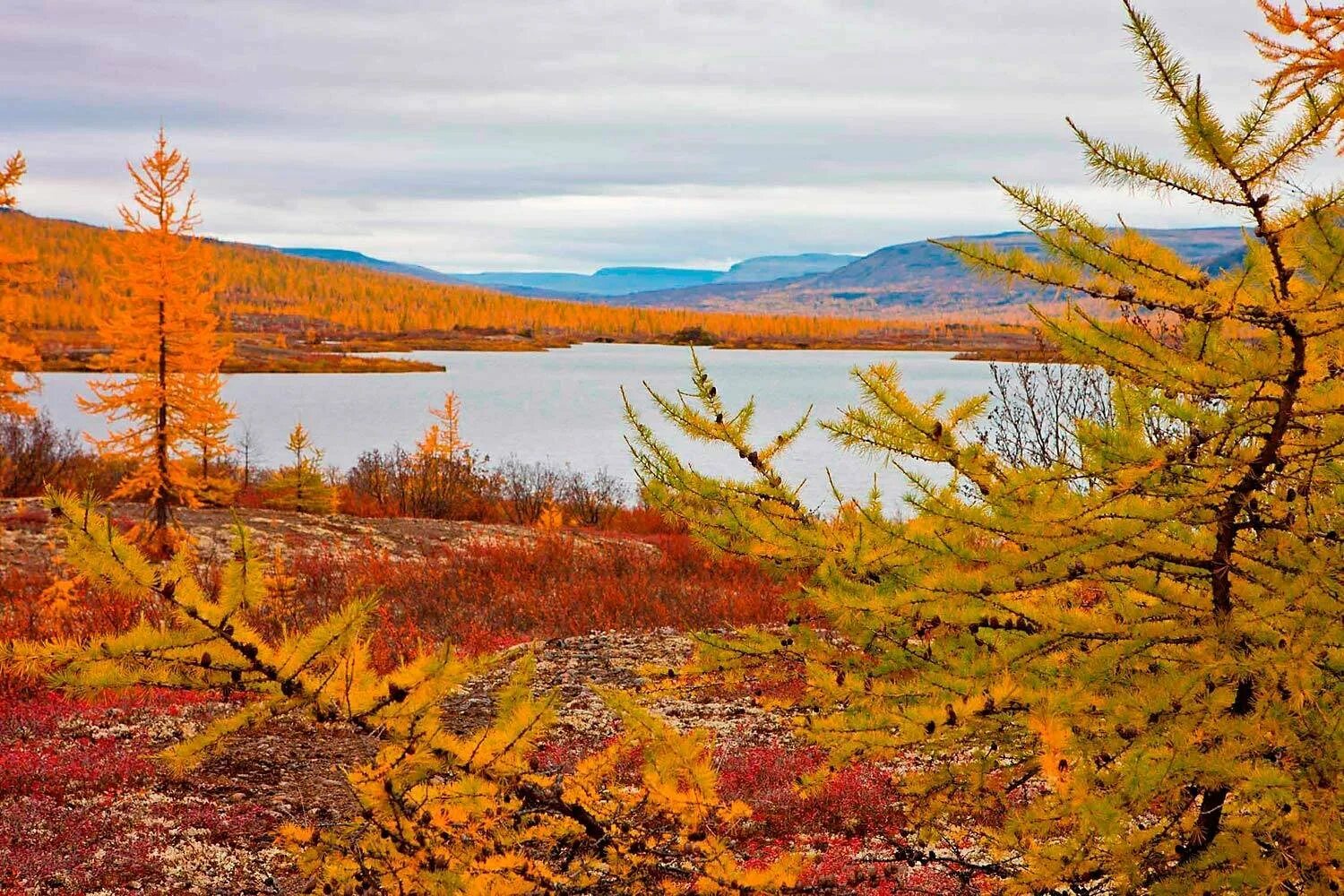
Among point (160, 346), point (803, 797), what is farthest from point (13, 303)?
point (803, 797)

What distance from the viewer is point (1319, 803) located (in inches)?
91.7

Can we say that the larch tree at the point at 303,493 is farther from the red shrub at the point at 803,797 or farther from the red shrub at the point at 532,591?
the red shrub at the point at 803,797

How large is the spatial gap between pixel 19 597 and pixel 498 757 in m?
11.7

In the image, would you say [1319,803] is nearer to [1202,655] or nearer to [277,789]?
[1202,655]

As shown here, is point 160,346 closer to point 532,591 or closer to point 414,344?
point 532,591

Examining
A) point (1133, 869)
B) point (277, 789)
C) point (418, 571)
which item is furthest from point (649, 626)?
point (1133, 869)

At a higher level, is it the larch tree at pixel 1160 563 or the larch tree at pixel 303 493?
the larch tree at pixel 1160 563

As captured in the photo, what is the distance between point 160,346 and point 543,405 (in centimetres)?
4495

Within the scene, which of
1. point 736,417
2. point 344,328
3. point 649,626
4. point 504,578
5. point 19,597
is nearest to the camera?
point 736,417

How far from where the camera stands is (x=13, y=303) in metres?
15.1

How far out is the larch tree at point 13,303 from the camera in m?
14.8

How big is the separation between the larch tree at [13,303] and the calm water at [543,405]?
12674 mm

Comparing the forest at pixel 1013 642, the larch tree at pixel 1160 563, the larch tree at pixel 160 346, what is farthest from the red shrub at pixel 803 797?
the larch tree at pixel 160 346

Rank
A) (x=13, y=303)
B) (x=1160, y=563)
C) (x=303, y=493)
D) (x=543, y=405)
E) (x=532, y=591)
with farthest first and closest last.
A: (x=543, y=405), (x=303, y=493), (x=13, y=303), (x=532, y=591), (x=1160, y=563)
